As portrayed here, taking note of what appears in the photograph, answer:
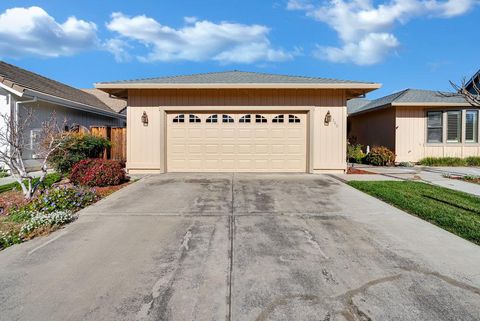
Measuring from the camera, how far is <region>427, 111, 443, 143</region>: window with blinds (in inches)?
545

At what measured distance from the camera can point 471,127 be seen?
45.3 ft

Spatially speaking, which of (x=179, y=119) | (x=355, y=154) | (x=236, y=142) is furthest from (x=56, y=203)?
(x=355, y=154)

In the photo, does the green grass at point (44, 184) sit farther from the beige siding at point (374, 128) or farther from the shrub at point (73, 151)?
the beige siding at point (374, 128)

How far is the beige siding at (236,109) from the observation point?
34.2 ft

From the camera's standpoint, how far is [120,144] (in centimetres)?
1196

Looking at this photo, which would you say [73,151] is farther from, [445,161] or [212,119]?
[445,161]

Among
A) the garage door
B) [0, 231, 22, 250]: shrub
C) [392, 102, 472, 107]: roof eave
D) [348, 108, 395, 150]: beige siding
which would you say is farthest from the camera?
[348, 108, 395, 150]: beige siding

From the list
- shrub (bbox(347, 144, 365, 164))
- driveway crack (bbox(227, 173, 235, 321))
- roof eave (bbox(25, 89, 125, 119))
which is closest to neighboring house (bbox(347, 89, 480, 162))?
shrub (bbox(347, 144, 365, 164))

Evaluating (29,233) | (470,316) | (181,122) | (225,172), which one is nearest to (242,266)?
(470,316)

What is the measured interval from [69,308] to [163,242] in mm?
1559

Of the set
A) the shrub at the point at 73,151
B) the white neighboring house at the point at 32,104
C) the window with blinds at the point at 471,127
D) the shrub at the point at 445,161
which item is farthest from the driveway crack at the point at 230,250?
the window with blinds at the point at 471,127

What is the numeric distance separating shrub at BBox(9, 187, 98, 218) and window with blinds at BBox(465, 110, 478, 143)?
16.6 metres

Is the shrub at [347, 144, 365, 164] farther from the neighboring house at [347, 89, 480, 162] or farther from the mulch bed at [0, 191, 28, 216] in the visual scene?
the mulch bed at [0, 191, 28, 216]

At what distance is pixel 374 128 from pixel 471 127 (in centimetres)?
442
